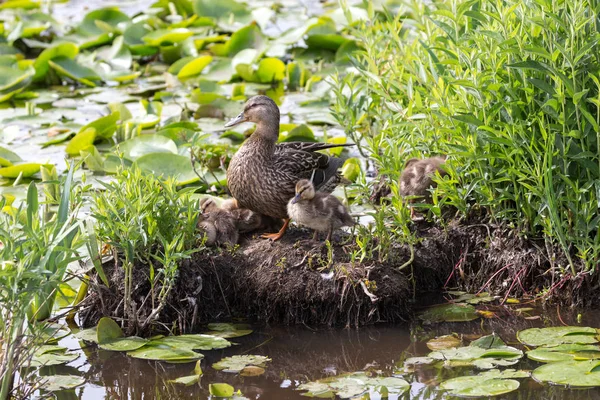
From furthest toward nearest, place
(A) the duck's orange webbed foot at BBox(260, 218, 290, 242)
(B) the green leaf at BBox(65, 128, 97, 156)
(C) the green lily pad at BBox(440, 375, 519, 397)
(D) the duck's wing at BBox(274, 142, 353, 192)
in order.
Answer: (B) the green leaf at BBox(65, 128, 97, 156) < (D) the duck's wing at BBox(274, 142, 353, 192) < (A) the duck's orange webbed foot at BBox(260, 218, 290, 242) < (C) the green lily pad at BBox(440, 375, 519, 397)

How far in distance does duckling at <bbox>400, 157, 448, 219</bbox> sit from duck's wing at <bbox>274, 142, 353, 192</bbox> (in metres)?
0.71

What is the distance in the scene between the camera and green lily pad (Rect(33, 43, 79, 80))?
1101 centimetres

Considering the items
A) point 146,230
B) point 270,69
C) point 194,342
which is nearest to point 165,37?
point 270,69

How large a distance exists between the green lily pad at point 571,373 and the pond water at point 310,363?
1.9 inches

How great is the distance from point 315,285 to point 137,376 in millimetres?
1293

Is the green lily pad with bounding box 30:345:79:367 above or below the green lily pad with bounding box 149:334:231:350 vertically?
above

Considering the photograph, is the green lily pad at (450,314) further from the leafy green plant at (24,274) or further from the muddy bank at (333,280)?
the leafy green plant at (24,274)

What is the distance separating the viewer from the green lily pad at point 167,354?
225 inches

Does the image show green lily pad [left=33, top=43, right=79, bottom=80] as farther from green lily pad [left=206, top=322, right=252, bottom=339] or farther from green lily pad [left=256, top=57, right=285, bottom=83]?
green lily pad [left=206, top=322, right=252, bottom=339]

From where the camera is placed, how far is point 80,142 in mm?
Result: 8883

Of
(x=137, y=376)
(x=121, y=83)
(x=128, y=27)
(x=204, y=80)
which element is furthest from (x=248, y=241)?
(x=128, y=27)

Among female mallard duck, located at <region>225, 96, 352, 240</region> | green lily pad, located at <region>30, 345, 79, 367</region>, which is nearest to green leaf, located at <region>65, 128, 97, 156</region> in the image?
female mallard duck, located at <region>225, 96, 352, 240</region>

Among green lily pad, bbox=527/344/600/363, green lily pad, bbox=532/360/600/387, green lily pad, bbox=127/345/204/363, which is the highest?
green lily pad, bbox=127/345/204/363

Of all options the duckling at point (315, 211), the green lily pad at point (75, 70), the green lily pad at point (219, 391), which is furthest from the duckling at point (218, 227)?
the green lily pad at point (75, 70)
